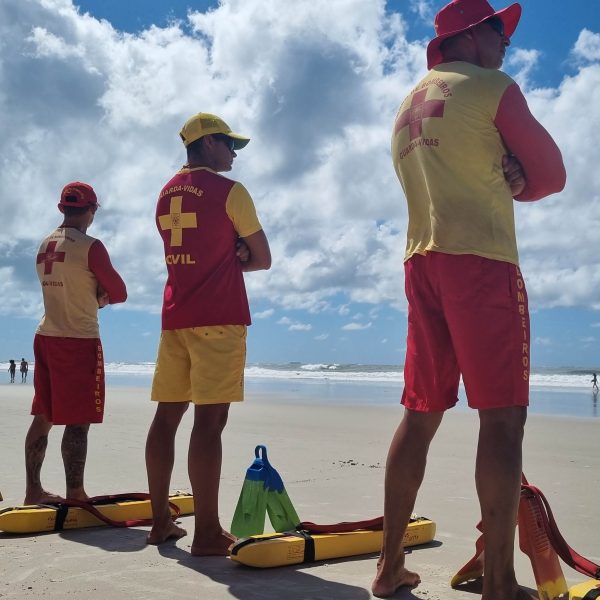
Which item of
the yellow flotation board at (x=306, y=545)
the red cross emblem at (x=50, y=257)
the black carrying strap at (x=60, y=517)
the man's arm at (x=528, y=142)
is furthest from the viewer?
the red cross emblem at (x=50, y=257)

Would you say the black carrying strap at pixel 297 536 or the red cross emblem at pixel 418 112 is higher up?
the red cross emblem at pixel 418 112

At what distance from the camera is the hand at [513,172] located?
2754 millimetres

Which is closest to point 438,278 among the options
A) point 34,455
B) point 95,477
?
point 34,455

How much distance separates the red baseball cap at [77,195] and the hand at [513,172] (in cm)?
312

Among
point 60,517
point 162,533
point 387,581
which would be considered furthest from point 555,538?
point 60,517

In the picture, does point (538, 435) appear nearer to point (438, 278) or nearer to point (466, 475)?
point (466, 475)

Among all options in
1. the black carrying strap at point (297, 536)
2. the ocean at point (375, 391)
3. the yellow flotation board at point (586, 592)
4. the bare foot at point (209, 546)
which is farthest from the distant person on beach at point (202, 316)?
the ocean at point (375, 391)

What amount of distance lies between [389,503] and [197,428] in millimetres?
1140

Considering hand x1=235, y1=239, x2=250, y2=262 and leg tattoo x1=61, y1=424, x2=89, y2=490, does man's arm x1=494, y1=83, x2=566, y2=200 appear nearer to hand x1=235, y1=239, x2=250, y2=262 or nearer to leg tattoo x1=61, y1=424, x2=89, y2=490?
hand x1=235, y1=239, x2=250, y2=262

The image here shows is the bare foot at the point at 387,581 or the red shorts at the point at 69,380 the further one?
the red shorts at the point at 69,380

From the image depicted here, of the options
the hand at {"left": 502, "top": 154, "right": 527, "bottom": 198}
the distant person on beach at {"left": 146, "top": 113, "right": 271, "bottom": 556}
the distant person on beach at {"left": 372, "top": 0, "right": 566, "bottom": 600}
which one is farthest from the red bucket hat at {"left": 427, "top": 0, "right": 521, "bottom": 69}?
the distant person on beach at {"left": 146, "top": 113, "right": 271, "bottom": 556}

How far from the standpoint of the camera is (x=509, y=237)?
8.92 feet

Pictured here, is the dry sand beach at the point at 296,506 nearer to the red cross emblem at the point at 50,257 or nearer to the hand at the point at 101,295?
the hand at the point at 101,295

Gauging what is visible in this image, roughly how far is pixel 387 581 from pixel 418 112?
1912 mm
